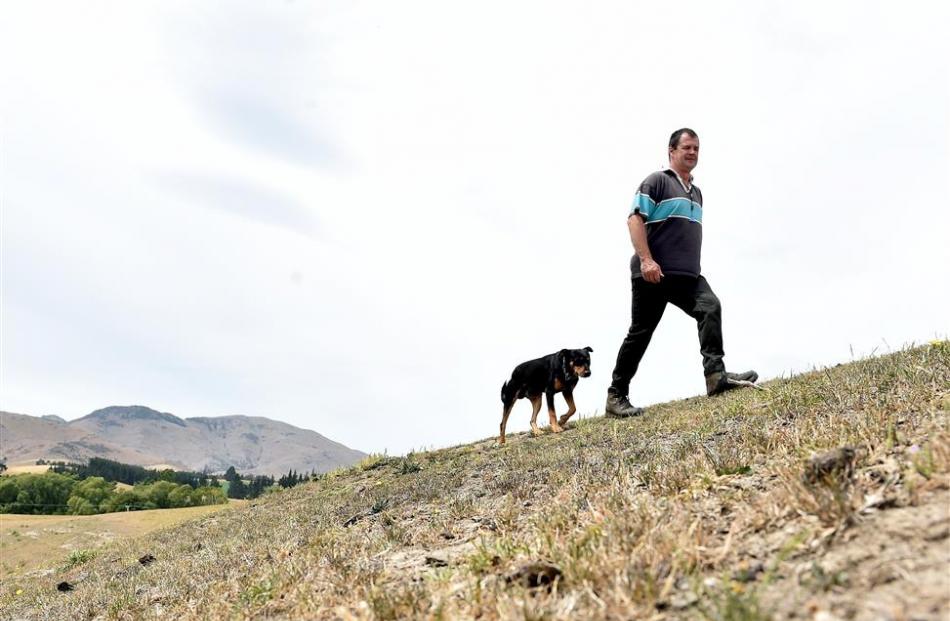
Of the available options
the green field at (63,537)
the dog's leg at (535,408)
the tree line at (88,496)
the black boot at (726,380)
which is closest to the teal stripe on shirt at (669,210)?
the black boot at (726,380)

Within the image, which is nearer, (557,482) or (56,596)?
(557,482)

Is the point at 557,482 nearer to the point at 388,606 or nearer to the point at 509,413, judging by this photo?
the point at 388,606

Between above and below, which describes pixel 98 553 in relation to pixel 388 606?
below

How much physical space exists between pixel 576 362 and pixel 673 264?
338cm

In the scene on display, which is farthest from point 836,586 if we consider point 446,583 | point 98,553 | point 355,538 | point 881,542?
point 98,553

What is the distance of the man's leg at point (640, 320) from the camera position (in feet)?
25.8

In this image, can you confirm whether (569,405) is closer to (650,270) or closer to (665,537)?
(650,270)

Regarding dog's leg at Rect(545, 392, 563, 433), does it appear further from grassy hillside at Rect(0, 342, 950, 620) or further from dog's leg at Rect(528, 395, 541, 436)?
grassy hillside at Rect(0, 342, 950, 620)

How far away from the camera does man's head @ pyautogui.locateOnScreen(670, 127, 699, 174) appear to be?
8.05 m

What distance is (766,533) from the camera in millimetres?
2408

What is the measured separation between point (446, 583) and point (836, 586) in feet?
5.35

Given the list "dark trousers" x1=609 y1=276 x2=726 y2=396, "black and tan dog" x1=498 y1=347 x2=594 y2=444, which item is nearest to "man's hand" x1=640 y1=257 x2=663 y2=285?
"dark trousers" x1=609 y1=276 x2=726 y2=396

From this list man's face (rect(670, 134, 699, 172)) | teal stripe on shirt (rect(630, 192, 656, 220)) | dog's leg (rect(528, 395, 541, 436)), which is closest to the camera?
teal stripe on shirt (rect(630, 192, 656, 220))

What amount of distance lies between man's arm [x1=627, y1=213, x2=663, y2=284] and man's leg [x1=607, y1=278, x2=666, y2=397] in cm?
30
